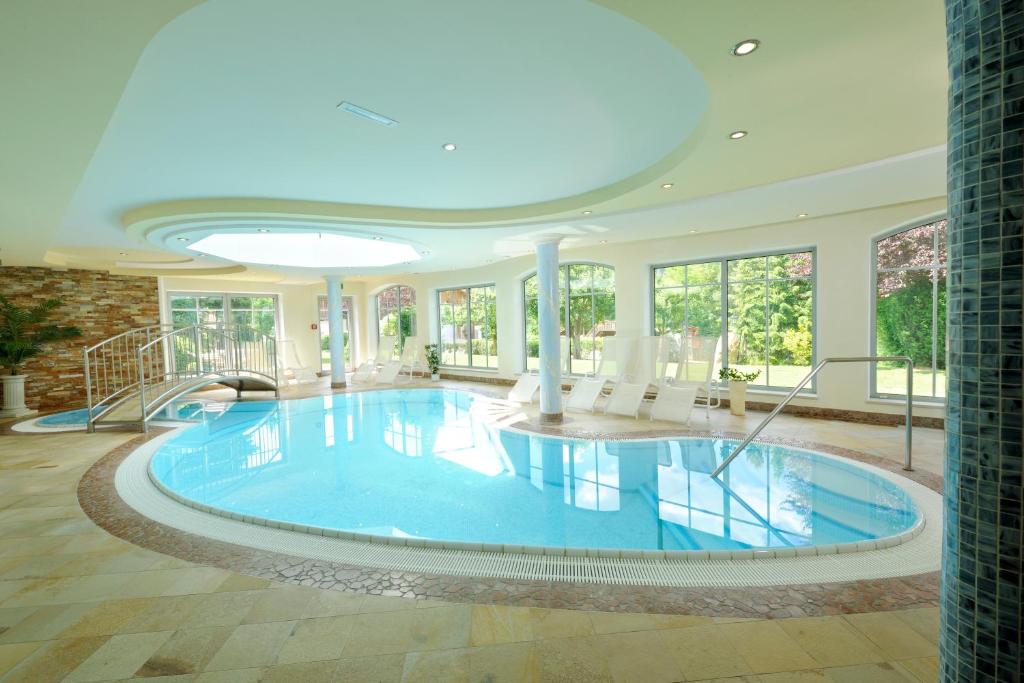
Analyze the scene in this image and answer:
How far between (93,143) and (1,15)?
1.72 metres

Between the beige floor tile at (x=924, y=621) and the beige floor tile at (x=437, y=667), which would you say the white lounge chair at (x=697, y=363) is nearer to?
the beige floor tile at (x=924, y=621)

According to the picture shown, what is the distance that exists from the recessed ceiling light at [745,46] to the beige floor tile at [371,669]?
363 cm

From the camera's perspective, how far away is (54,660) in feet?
7.18

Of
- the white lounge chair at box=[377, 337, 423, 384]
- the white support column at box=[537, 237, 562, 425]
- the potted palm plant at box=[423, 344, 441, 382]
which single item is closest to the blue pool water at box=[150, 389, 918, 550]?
the white support column at box=[537, 237, 562, 425]

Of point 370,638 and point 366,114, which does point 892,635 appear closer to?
point 370,638

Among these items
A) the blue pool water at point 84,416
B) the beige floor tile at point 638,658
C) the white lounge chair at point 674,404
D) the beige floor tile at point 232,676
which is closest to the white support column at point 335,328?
the blue pool water at point 84,416

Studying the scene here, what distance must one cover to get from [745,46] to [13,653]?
4.95m

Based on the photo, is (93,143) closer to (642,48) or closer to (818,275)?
(642,48)

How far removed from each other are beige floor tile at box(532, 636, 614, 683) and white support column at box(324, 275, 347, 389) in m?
11.0

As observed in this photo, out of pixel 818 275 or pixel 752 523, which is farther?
pixel 818 275

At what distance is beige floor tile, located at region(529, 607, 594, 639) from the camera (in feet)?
7.47

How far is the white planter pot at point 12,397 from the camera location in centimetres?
925

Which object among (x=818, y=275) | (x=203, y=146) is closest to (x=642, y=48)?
(x=203, y=146)

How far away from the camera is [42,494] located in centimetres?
448
